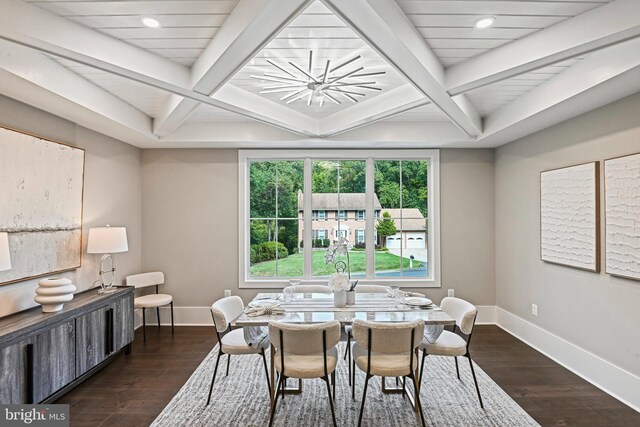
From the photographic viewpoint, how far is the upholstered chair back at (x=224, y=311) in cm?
284

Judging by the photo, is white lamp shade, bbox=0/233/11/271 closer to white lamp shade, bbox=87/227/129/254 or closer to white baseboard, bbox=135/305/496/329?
white lamp shade, bbox=87/227/129/254

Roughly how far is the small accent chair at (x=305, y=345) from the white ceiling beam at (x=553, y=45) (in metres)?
2.12

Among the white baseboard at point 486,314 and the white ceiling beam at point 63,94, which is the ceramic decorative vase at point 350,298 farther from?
the white ceiling beam at point 63,94

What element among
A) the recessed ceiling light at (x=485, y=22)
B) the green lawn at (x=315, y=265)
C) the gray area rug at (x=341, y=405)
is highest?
the recessed ceiling light at (x=485, y=22)

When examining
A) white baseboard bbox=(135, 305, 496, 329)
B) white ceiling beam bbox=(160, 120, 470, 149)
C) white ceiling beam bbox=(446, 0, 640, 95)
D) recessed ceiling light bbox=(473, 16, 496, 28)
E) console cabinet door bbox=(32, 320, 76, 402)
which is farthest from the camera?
white baseboard bbox=(135, 305, 496, 329)

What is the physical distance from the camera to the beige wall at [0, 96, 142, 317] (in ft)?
9.45

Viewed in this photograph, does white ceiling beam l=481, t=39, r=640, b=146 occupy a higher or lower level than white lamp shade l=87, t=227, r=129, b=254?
higher

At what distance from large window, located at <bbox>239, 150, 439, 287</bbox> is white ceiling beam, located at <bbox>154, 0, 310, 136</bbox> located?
7.52 ft

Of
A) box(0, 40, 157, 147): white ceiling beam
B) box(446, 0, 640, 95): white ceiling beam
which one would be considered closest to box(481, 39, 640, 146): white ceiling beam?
box(446, 0, 640, 95): white ceiling beam

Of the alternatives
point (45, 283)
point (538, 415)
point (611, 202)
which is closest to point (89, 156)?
point (45, 283)

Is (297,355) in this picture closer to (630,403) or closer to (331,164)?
(630,403)

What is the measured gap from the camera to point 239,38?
2.00 m

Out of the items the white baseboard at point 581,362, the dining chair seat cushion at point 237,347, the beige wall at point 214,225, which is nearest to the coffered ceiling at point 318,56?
the beige wall at point 214,225

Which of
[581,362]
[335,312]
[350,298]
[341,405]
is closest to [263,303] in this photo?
[335,312]
